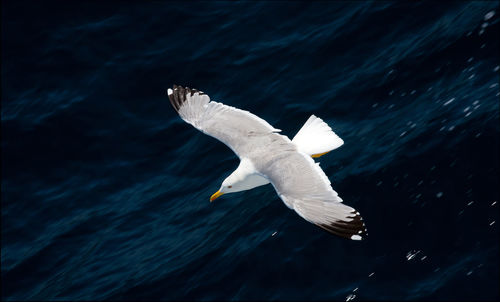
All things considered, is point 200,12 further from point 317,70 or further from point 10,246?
point 10,246

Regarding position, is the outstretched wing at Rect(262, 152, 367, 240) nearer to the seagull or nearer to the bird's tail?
the seagull

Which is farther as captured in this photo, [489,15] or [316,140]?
[489,15]

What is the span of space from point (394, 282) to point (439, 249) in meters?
0.63

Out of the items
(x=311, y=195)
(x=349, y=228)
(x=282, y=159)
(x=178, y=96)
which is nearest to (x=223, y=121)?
(x=178, y=96)

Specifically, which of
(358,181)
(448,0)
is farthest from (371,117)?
(448,0)

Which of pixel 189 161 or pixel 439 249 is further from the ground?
pixel 189 161

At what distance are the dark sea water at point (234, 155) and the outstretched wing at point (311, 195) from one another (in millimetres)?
1352

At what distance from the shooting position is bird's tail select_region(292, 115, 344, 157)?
344 inches

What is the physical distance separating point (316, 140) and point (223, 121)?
1454 millimetres

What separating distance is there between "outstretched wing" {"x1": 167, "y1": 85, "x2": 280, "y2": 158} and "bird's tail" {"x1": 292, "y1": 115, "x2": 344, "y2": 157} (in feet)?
1.16

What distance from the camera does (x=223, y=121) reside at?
9.76 meters

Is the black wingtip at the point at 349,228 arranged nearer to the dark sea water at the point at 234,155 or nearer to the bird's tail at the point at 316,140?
the dark sea water at the point at 234,155

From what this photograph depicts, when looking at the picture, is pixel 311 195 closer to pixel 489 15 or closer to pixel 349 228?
pixel 349 228

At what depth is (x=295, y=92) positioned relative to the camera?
11828mm
